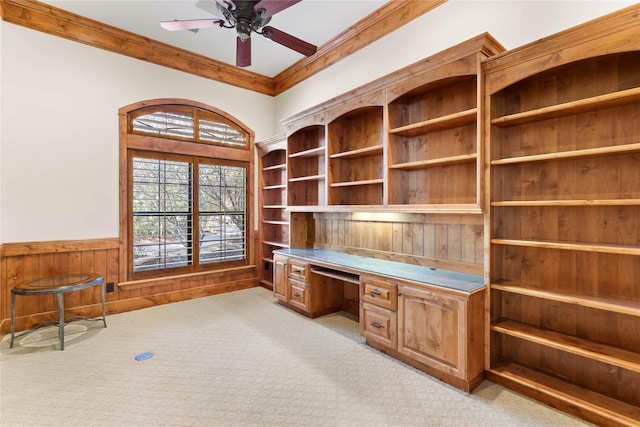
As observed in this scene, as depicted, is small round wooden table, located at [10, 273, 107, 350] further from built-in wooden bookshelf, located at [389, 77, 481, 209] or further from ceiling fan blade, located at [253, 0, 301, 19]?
built-in wooden bookshelf, located at [389, 77, 481, 209]

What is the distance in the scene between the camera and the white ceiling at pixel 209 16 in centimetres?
335

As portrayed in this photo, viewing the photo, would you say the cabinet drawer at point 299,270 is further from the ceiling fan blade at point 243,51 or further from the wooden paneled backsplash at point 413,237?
the ceiling fan blade at point 243,51

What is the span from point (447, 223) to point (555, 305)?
1037 mm

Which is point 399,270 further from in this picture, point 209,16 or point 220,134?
point 209,16

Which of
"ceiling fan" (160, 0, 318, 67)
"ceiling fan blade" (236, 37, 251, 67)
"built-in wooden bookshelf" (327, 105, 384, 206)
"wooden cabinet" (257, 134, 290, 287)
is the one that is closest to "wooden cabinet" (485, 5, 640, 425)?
"built-in wooden bookshelf" (327, 105, 384, 206)

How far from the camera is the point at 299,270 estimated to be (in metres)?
3.77

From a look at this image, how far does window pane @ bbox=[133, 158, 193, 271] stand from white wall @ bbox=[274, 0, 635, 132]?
2.51 m

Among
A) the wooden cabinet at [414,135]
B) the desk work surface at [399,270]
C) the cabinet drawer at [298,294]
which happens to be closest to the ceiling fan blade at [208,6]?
the wooden cabinet at [414,135]

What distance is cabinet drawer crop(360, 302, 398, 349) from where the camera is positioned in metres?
2.69

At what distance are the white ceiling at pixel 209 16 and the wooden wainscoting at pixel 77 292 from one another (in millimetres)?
2756

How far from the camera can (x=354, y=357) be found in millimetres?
2768

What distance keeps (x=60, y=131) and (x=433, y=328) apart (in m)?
4.59

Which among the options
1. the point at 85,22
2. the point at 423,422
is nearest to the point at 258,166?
the point at 85,22

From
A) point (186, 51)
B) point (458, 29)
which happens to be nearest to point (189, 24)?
point (186, 51)
